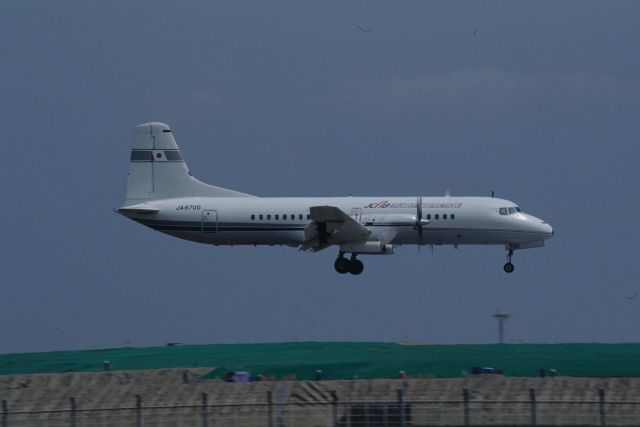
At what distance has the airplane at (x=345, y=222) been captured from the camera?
43.7m

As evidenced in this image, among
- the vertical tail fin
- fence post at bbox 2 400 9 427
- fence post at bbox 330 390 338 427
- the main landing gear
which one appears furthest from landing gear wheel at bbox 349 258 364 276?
fence post at bbox 2 400 9 427

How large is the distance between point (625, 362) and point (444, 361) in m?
5.33

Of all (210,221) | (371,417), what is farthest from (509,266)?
(371,417)

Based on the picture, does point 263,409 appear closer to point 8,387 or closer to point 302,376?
point 302,376

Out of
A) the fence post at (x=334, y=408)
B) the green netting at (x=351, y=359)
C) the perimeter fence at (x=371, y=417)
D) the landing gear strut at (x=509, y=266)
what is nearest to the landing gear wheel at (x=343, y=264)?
the landing gear strut at (x=509, y=266)

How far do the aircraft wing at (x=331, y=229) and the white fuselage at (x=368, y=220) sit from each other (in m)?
0.71

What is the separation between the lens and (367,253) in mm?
43531

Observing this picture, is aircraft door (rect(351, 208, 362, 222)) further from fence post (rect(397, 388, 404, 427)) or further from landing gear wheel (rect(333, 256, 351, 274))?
fence post (rect(397, 388, 404, 427))

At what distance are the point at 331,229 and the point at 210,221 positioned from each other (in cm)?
557

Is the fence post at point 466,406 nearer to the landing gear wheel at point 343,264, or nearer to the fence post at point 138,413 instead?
the fence post at point 138,413

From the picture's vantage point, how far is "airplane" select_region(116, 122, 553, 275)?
43.7m

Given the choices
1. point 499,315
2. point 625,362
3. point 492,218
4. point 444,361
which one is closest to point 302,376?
point 444,361

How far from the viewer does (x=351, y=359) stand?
109ft

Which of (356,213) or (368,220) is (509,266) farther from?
(356,213)
